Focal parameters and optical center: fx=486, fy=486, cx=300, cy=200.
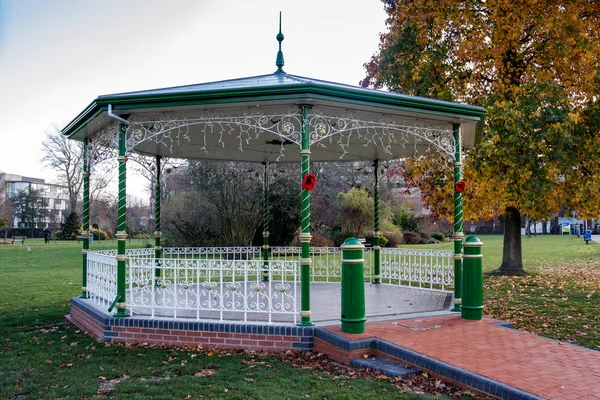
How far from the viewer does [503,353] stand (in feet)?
18.4

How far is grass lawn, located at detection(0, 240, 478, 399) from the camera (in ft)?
16.1

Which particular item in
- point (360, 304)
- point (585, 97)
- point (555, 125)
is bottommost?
point (360, 304)

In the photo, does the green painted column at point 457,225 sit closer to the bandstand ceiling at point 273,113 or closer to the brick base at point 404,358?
the bandstand ceiling at point 273,113

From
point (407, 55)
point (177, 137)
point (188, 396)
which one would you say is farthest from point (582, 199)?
point (188, 396)

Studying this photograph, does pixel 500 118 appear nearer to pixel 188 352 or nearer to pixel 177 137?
pixel 177 137

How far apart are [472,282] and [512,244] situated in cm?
917

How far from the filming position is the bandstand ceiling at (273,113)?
21.7 feet

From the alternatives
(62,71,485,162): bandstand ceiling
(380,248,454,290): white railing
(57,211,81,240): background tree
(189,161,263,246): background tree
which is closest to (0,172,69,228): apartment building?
(57,211,81,240): background tree

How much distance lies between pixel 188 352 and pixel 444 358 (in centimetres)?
332

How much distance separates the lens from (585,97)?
13.5m

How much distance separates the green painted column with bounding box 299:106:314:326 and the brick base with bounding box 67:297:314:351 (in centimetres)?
25

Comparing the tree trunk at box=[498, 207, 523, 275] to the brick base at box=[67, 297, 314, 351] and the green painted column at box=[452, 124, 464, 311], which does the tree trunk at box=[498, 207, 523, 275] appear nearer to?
the green painted column at box=[452, 124, 464, 311]

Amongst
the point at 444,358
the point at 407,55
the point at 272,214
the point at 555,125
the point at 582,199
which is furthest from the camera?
the point at 272,214

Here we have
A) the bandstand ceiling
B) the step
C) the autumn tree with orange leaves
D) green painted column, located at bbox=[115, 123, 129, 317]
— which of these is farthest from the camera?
the autumn tree with orange leaves
